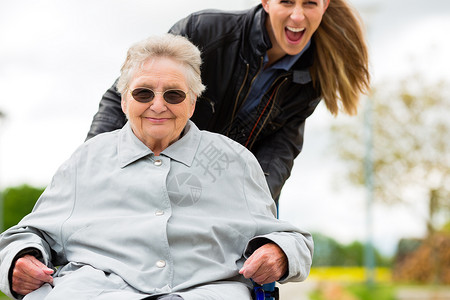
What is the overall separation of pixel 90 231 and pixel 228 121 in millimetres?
1291

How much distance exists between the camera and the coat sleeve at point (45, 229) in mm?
2531

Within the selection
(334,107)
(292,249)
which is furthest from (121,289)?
(334,107)

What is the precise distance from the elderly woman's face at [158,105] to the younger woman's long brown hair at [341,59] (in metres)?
1.17

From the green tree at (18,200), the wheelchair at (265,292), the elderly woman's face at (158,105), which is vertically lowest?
the green tree at (18,200)

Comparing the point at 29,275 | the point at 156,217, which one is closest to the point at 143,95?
the point at 156,217

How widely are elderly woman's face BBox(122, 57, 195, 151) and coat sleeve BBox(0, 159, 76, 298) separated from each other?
311 mm

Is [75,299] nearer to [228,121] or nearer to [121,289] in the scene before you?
[121,289]

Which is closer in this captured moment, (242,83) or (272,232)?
(272,232)

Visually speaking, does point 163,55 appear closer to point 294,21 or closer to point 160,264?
point 160,264

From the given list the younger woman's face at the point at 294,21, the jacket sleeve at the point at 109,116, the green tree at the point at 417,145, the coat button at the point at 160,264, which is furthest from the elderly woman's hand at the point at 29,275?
the green tree at the point at 417,145

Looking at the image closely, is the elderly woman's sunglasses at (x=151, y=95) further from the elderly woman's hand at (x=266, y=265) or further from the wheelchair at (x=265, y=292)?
the wheelchair at (x=265, y=292)

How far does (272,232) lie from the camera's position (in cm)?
272

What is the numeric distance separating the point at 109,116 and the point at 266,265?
Answer: 1.19m

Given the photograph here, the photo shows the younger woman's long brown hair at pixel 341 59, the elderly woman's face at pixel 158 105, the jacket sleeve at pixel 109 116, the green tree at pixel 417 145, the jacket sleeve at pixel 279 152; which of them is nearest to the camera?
the elderly woman's face at pixel 158 105
